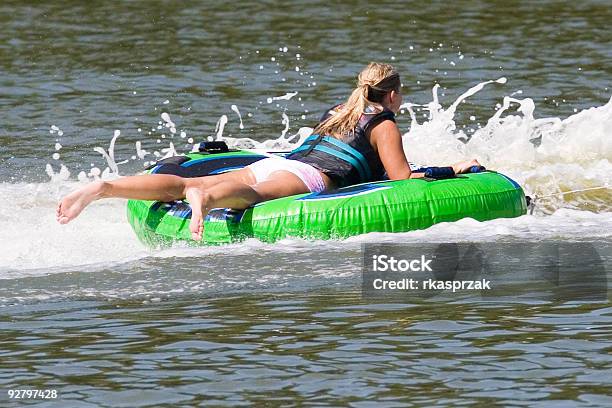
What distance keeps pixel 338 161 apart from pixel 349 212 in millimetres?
494

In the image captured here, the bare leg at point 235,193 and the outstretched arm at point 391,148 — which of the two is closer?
the bare leg at point 235,193

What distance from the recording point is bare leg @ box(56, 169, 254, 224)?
7.97m

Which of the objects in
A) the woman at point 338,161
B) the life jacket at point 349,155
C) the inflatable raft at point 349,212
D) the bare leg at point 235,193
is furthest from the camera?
the life jacket at point 349,155

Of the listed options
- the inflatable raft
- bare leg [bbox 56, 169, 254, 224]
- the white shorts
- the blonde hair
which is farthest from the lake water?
the blonde hair

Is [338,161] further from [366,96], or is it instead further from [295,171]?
[366,96]

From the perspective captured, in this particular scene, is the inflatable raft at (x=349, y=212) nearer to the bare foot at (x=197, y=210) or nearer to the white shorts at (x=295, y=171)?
the white shorts at (x=295, y=171)

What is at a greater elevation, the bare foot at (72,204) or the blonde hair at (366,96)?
the blonde hair at (366,96)

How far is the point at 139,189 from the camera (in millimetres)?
8289

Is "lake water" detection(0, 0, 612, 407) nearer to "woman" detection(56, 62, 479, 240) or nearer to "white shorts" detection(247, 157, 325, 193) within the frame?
"woman" detection(56, 62, 479, 240)

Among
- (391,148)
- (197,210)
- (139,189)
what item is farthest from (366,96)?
(139,189)

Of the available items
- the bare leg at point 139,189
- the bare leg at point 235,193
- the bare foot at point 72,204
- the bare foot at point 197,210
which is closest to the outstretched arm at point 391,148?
the bare leg at point 235,193

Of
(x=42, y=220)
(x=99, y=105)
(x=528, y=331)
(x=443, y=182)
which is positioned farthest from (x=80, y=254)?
(x=99, y=105)

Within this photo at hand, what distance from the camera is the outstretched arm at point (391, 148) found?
339 inches

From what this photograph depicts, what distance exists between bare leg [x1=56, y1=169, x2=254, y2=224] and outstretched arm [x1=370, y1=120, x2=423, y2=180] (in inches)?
33.7
